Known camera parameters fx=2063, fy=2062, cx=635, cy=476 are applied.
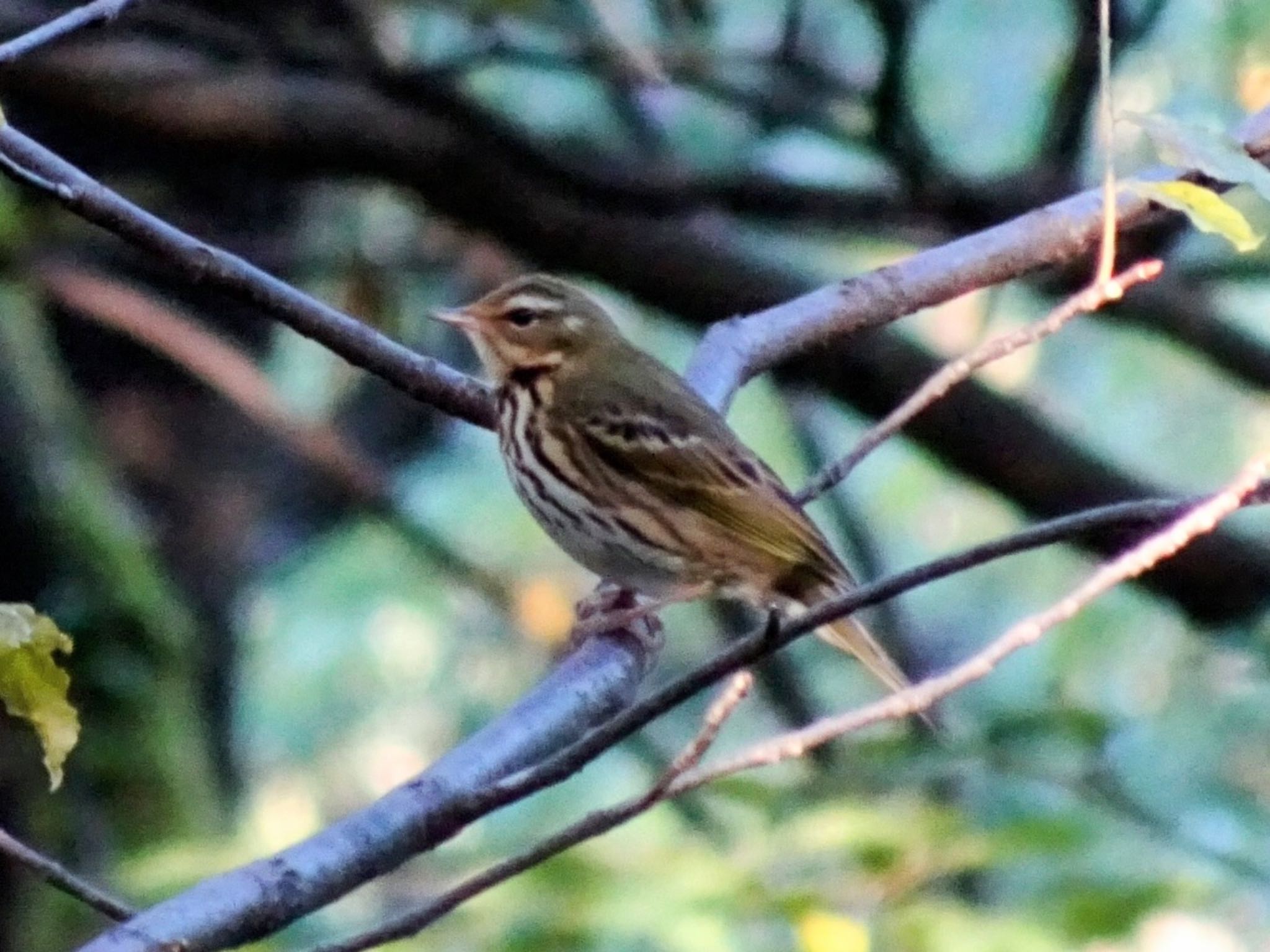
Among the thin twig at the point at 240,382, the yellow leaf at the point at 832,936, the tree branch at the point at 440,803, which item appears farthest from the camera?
the thin twig at the point at 240,382

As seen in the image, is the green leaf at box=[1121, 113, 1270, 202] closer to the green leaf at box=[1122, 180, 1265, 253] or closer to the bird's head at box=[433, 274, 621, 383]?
the green leaf at box=[1122, 180, 1265, 253]

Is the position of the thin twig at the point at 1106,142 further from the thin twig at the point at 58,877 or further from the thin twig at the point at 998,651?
the thin twig at the point at 58,877

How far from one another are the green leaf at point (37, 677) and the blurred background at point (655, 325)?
1114mm

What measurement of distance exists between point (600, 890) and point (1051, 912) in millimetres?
683

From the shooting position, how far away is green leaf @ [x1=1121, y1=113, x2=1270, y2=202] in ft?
5.70

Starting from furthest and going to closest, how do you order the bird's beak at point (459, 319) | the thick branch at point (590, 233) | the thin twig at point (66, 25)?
the thick branch at point (590, 233) < the bird's beak at point (459, 319) < the thin twig at point (66, 25)

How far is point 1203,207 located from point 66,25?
3.27 ft

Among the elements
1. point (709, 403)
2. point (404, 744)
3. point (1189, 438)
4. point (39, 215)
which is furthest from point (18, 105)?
point (1189, 438)

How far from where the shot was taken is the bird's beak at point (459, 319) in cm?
365

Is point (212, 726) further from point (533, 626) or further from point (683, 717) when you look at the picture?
point (683, 717)

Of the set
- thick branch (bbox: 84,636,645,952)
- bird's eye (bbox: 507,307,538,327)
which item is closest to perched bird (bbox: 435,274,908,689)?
bird's eye (bbox: 507,307,538,327)

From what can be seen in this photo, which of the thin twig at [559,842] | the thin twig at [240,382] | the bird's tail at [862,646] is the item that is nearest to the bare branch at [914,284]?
the bird's tail at [862,646]

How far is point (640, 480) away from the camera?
3658 millimetres

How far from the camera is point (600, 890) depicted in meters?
2.60
